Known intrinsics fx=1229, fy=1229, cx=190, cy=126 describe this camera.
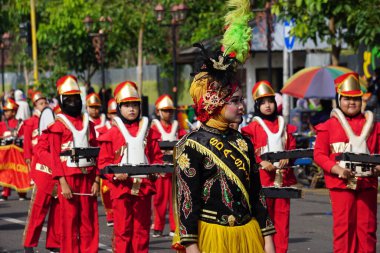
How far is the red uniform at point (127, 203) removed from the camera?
12055 millimetres

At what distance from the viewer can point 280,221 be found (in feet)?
41.8

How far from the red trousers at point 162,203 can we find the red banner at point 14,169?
5.37 metres

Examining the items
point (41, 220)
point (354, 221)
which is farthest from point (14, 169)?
point (354, 221)

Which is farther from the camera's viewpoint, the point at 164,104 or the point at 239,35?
the point at 164,104

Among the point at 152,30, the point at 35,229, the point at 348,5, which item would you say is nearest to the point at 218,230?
the point at 35,229

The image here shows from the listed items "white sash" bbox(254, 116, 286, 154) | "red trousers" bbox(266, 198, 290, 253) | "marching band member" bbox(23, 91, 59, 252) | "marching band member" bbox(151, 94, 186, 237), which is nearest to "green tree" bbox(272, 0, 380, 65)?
"marching band member" bbox(151, 94, 186, 237)

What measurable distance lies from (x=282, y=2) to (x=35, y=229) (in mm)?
8220

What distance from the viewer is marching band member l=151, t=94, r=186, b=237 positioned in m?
16.2

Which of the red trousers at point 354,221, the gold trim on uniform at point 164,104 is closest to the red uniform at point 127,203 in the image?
the red trousers at point 354,221

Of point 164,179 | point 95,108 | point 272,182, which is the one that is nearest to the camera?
point 272,182

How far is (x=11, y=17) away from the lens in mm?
41719

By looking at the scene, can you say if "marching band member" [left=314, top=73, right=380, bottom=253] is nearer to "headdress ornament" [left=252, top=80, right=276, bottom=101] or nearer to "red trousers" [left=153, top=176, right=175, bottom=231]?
"headdress ornament" [left=252, top=80, right=276, bottom=101]

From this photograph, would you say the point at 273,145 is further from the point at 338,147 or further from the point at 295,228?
the point at 295,228

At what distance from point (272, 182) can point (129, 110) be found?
174 centimetres
